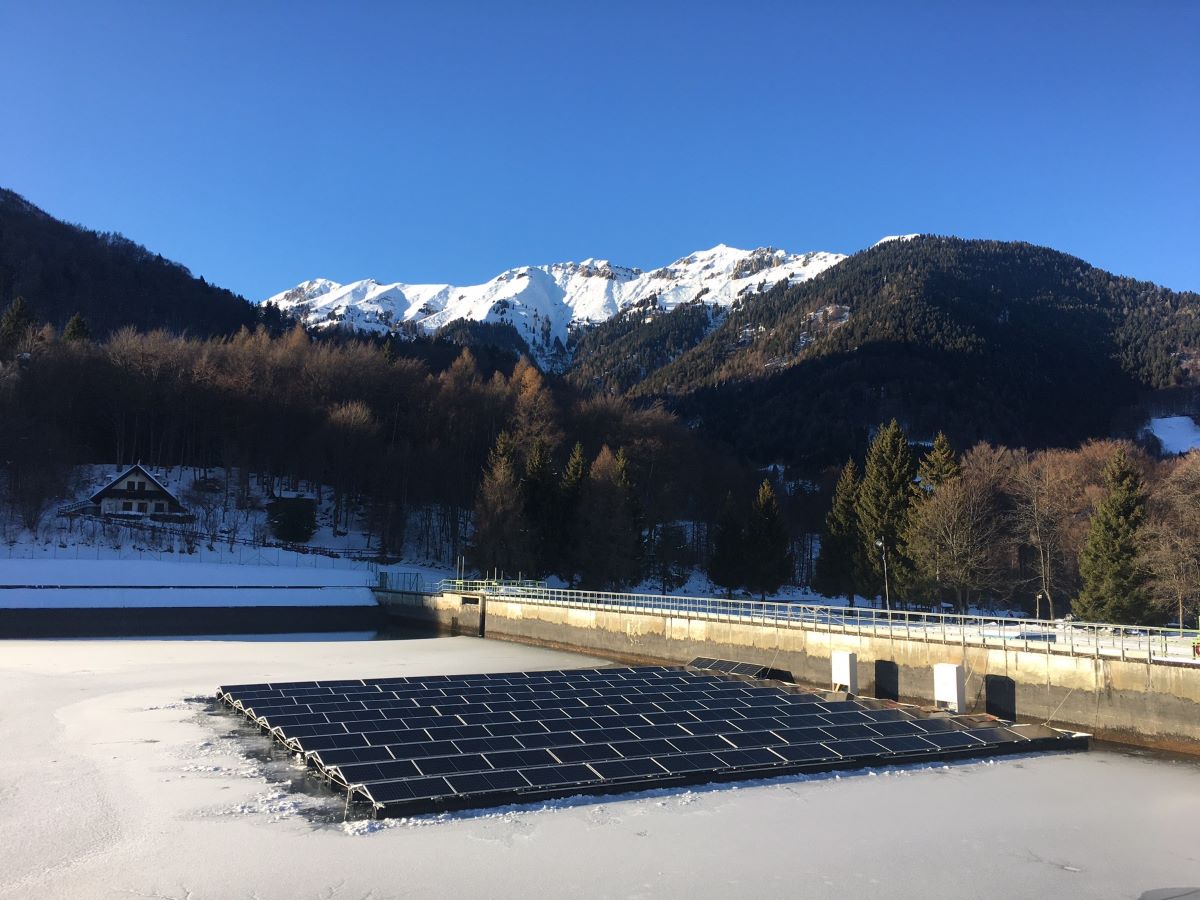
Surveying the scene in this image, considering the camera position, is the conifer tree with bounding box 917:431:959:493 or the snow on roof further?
the snow on roof

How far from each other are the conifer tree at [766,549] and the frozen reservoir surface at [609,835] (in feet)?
154

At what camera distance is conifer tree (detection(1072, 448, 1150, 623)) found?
4284 centimetres

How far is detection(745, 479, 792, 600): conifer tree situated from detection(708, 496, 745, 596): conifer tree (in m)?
0.61

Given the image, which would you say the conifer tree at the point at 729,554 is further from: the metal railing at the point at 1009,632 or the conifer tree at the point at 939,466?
the metal railing at the point at 1009,632

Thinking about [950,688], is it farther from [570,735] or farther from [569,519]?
[569,519]

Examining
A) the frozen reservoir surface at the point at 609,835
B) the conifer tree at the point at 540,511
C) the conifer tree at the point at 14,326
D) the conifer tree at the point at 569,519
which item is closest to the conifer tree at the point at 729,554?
the conifer tree at the point at 569,519

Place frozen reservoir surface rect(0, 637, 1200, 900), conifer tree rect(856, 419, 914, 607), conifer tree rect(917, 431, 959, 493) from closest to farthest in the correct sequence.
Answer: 1. frozen reservoir surface rect(0, 637, 1200, 900)
2. conifer tree rect(917, 431, 959, 493)
3. conifer tree rect(856, 419, 914, 607)

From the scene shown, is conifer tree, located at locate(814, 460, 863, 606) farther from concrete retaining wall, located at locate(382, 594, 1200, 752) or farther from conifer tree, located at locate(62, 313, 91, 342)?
conifer tree, located at locate(62, 313, 91, 342)

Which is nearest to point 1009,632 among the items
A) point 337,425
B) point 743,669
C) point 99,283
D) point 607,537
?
point 743,669

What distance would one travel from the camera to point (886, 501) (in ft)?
194

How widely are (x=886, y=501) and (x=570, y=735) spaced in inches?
1713

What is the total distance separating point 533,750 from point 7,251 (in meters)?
169

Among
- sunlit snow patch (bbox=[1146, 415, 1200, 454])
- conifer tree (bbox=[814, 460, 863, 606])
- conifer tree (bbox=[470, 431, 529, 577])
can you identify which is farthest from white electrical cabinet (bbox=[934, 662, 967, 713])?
sunlit snow patch (bbox=[1146, 415, 1200, 454])

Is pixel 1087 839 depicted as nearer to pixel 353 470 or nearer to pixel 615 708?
pixel 615 708
